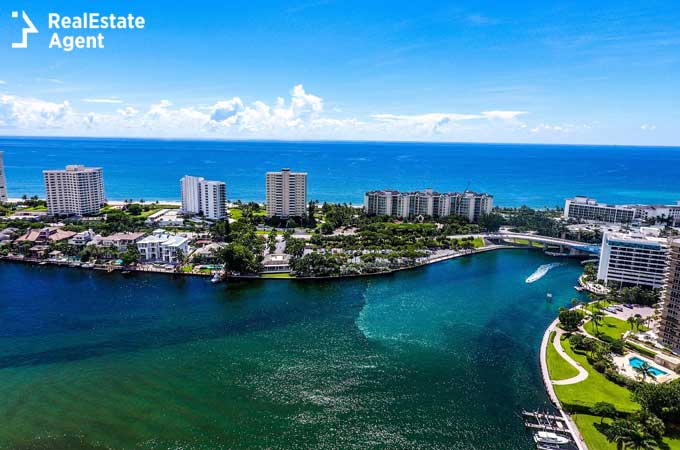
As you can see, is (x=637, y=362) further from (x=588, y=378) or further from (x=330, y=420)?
(x=330, y=420)

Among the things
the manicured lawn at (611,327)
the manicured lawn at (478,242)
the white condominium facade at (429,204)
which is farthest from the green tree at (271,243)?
the manicured lawn at (611,327)

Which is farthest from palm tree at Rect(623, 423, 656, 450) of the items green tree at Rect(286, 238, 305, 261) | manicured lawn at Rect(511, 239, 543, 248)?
manicured lawn at Rect(511, 239, 543, 248)

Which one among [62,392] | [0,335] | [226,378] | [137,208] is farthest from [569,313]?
[137,208]

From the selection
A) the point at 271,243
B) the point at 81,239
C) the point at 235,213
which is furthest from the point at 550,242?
the point at 81,239

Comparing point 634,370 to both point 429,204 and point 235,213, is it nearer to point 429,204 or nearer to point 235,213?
point 429,204

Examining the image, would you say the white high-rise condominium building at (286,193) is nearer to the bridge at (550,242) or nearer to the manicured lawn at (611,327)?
the bridge at (550,242)

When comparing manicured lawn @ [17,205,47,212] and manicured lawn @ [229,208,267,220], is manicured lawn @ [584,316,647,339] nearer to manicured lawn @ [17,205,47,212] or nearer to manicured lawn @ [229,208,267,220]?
manicured lawn @ [229,208,267,220]
